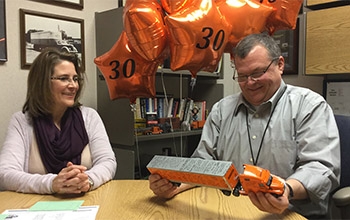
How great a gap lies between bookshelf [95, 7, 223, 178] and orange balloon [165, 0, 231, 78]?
60cm

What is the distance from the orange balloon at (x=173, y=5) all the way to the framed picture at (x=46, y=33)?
721mm

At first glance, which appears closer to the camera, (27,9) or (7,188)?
(7,188)

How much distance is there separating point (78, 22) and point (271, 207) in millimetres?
1892

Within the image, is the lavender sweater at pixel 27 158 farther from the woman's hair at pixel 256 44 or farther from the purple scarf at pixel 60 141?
the woman's hair at pixel 256 44

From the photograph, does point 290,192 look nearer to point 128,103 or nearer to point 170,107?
point 128,103

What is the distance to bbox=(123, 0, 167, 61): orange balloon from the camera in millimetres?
1628

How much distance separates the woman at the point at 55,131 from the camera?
1563 millimetres

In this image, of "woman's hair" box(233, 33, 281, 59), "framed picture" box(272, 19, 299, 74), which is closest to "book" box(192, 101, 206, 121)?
"framed picture" box(272, 19, 299, 74)

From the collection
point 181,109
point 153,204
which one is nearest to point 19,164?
point 153,204

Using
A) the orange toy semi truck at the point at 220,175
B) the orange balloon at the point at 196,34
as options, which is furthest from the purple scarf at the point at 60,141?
the orange toy semi truck at the point at 220,175

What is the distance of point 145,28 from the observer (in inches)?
64.3

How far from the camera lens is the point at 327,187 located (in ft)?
Answer: 4.03

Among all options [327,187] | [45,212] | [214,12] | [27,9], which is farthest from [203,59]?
[27,9]

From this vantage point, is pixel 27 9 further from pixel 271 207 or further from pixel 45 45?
pixel 271 207
